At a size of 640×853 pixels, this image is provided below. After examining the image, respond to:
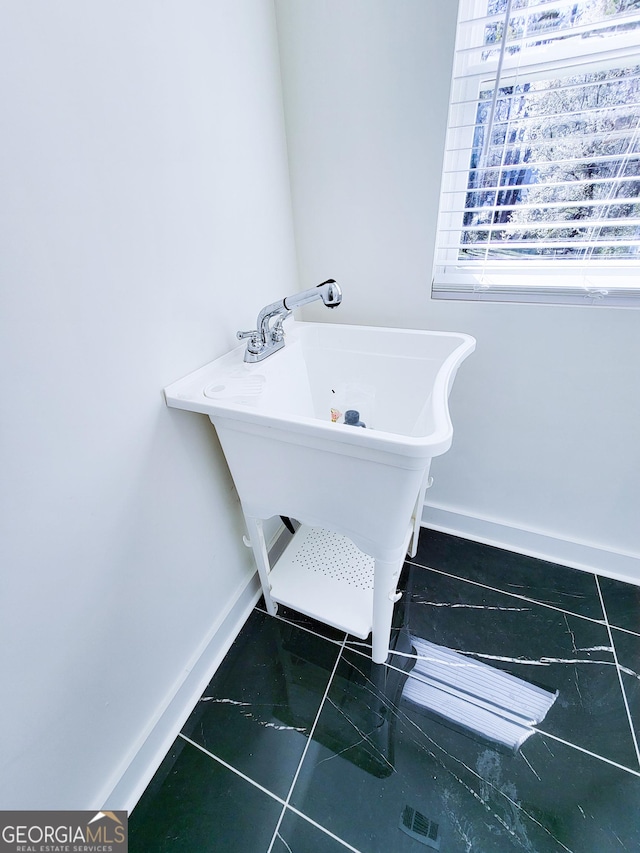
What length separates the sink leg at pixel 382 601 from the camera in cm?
Result: 85

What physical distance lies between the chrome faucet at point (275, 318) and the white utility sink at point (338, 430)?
3cm

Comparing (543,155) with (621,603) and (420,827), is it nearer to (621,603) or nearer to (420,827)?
(621,603)

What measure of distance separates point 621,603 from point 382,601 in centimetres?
94

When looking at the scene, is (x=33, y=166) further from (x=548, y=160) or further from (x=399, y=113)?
(x=548, y=160)

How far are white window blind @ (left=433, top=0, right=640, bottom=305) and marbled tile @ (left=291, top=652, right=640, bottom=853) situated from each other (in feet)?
4.01

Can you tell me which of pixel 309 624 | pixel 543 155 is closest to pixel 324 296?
pixel 543 155

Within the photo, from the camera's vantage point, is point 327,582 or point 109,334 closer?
point 109,334

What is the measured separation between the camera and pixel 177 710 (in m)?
0.98

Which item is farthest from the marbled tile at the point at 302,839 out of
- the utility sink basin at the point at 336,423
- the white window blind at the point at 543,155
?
the white window blind at the point at 543,155

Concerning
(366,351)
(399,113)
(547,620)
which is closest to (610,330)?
(366,351)

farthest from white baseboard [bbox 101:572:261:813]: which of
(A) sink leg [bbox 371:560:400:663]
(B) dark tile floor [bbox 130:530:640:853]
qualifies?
(A) sink leg [bbox 371:560:400:663]

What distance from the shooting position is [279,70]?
1.02 meters

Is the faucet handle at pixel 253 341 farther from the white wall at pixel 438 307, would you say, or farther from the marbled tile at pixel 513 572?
the marbled tile at pixel 513 572

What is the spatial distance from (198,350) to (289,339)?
0.30 meters
